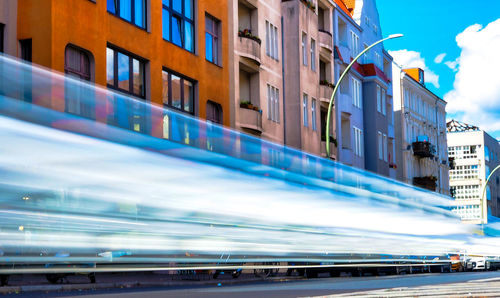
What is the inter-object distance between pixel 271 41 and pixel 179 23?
9.99m

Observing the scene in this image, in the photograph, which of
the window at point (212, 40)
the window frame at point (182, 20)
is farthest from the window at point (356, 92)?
the window frame at point (182, 20)

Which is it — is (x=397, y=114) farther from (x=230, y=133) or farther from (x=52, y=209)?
(x=52, y=209)

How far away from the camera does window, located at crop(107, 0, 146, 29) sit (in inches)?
1114

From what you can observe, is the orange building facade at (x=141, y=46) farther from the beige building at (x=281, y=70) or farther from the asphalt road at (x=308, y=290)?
the asphalt road at (x=308, y=290)

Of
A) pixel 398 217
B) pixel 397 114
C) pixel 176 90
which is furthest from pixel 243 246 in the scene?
pixel 397 114

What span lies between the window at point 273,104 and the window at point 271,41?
5.50ft

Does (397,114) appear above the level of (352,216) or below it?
above

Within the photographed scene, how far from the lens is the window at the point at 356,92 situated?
182ft

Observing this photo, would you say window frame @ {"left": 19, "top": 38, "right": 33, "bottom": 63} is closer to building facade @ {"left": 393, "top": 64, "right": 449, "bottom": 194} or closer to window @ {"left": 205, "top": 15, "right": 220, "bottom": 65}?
window @ {"left": 205, "top": 15, "right": 220, "bottom": 65}

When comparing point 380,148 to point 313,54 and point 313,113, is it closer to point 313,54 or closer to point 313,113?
point 313,54

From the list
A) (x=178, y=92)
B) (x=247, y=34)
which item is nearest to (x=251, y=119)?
(x=247, y=34)

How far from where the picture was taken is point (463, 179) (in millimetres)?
117438

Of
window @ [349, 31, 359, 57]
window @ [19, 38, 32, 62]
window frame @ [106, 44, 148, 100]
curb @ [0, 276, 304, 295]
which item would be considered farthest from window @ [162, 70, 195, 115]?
window @ [349, 31, 359, 57]

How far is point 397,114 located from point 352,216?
167 ft
